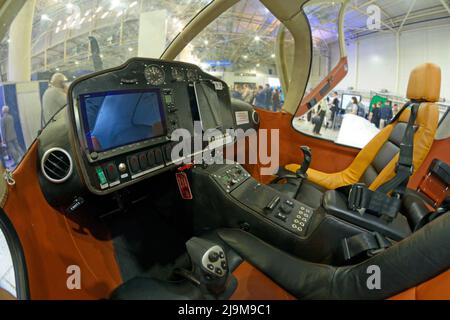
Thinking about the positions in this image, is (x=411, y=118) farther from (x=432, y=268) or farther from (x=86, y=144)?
(x=86, y=144)

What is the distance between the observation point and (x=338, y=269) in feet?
2.24

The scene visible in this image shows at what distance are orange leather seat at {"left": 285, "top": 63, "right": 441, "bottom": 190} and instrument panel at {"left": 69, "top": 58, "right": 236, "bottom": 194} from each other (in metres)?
1.04

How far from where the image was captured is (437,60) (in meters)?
4.20

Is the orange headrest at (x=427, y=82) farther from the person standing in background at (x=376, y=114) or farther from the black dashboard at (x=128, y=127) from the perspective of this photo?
the person standing in background at (x=376, y=114)

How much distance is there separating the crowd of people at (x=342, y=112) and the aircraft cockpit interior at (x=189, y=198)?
270 centimetres

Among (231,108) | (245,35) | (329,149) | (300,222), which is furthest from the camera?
(245,35)

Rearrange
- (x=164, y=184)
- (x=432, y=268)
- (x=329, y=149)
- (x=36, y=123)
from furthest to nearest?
(x=329, y=149)
(x=164, y=184)
(x=36, y=123)
(x=432, y=268)

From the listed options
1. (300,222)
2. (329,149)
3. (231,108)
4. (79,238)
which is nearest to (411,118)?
(329,149)

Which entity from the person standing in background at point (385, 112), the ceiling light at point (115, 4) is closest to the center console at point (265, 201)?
the ceiling light at point (115, 4)

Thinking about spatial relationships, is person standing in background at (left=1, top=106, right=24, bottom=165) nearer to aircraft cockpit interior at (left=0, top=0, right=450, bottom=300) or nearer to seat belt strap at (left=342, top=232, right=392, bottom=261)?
aircraft cockpit interior at (left=0, top=0, right=450, bottom=300)

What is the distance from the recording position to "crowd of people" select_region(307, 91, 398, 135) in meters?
4.24

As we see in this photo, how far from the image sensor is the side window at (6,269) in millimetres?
659

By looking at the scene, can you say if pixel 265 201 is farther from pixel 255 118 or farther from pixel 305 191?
pixel 255 118

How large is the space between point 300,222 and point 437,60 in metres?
5.31
